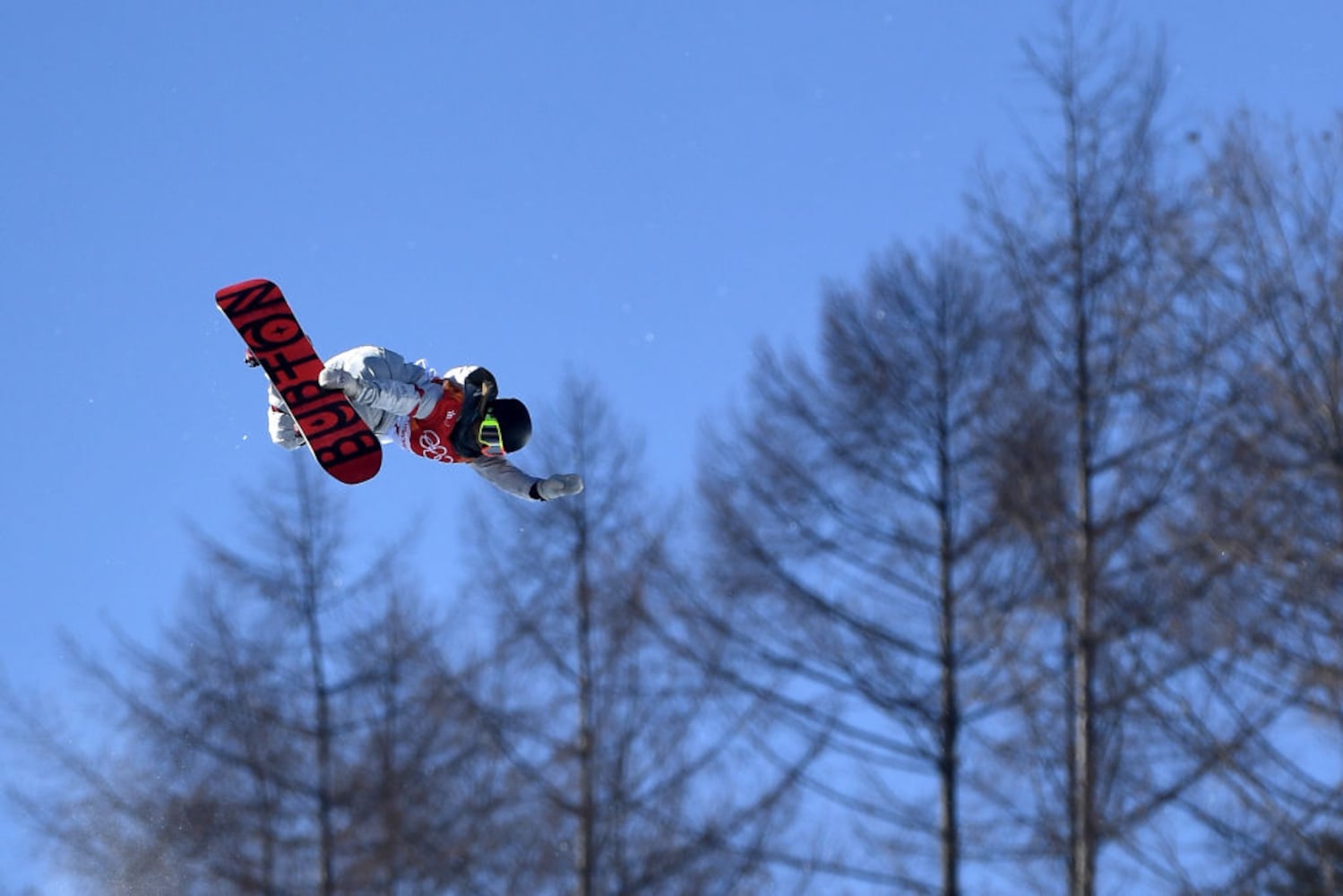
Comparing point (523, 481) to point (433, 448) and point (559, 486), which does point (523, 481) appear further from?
point (433, 448)

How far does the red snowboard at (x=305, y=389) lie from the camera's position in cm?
1099

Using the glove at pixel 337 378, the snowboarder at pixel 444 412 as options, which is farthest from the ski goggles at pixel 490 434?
the glove at pixel 337 378

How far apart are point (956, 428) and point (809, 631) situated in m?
1.89

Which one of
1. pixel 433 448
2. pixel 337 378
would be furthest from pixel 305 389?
pixel 433 448

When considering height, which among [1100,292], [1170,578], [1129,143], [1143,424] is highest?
[1129,143]

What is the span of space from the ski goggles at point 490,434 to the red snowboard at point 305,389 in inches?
26.4

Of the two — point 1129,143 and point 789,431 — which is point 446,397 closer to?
point 789,431

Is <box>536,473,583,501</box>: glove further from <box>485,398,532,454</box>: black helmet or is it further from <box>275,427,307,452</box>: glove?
<box>275,427,307,452</box>: glove

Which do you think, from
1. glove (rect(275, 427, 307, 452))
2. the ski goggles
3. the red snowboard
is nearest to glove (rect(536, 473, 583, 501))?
the ski goggles

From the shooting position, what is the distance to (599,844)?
13.7 meters

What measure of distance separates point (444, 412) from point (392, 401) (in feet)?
1.28

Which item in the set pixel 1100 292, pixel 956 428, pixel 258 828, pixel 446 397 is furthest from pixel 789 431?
pixel 258 828

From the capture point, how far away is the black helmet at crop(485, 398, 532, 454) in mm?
10844

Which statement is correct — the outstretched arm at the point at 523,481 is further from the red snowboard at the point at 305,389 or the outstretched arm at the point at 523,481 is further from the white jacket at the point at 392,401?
the red snowboard at the point at 305,389
